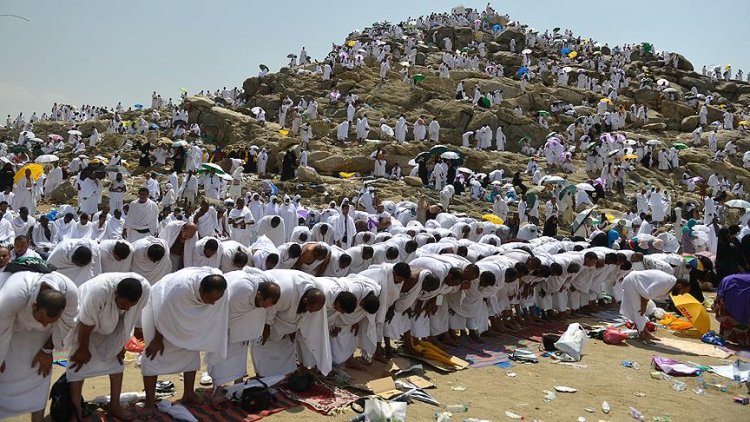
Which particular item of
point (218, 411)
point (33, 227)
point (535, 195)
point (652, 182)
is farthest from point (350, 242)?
point (652, 182)

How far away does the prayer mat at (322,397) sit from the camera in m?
4.90

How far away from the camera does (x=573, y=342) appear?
23.9 ft

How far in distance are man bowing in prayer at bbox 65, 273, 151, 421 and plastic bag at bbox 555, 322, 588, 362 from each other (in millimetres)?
5313

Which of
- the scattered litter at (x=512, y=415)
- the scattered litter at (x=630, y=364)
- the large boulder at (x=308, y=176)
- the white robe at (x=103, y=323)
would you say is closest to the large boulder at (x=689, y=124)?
the large boulder at (x=308, y=176)

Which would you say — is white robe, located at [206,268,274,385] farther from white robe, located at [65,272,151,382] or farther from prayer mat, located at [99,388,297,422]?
white robe, located at [65,272,151,382]

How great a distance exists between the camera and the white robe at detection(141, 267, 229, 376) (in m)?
4.53

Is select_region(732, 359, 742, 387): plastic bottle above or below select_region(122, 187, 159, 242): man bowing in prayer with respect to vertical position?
below

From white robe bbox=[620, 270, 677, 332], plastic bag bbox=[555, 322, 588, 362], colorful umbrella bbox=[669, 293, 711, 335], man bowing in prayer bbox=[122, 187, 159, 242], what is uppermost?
man bowing in prayer bbox=[122, 187, 159, 242]

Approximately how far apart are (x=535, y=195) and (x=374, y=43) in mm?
25119

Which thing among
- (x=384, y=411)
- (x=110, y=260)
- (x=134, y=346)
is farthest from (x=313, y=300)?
(x=110, y=260)

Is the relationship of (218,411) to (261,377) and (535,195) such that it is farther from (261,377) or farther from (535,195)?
(535,195)

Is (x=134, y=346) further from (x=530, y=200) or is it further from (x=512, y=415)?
(x=530, y=200)

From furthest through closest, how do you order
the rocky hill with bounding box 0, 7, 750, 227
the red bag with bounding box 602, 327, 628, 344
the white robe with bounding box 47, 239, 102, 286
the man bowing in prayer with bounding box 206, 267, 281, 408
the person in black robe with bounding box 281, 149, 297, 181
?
1. the rocky hill with bounding box 0, 7, 750, 227
2. the person in black robe with bounding box 281, 149, 297, 181
3. the red bag with bounding box 602, 327, 628, 344
4. the white robe with bounding box 47, 239, 102, 286
5. the man bowing in prayer with bounding box 206, 267, 281, 408

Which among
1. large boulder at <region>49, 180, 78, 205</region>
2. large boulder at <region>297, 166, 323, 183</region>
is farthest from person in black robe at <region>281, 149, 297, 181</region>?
large boulder at <region>49, 180, 78, 205</region>
